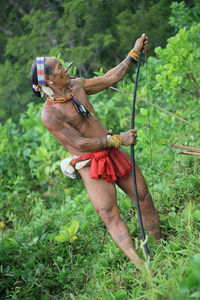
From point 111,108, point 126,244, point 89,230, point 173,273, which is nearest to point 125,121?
point 111,108

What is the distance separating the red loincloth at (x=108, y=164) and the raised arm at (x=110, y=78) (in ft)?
1.73

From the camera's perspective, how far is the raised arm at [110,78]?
11.2 feet

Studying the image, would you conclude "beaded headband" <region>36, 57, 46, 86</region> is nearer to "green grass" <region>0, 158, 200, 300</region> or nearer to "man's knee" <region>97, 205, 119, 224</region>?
"man's knee" <region>97, 205, 119, 224</region>

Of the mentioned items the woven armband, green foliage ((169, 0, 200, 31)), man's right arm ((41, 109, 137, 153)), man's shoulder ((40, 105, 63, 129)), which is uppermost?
green foliage ((169, 0, 200, 31))

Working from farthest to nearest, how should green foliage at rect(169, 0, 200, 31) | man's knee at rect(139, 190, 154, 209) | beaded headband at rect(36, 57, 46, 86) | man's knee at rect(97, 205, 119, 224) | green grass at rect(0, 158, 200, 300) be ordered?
green foliage at rect(169, 0, 200, 31) → man's knee at rect(139, 190, 154, 209) → man's knee at rect(97, 205, 119, 224) → beaded headband at rect(36, 57, 46, 86) → green grass at rect(0, 158, 200, 300)

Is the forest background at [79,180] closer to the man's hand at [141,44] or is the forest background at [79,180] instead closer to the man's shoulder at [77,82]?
the man's hand at [141,44]

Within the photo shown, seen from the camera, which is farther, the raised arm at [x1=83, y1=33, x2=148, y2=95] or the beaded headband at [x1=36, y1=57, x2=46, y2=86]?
the raised arm at [x1=83, y1=33, x2=148, y2=95]

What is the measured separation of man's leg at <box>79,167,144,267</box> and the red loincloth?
0.21 feet

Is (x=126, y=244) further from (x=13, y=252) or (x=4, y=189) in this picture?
(x=4, y=189)

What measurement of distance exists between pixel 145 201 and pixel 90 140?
0.74m

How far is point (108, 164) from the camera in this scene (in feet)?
10.7

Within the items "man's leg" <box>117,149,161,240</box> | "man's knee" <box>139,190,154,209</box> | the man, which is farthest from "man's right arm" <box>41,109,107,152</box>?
"man's knee" <box>139,190,154,209</box>

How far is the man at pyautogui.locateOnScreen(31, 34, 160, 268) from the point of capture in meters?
3.14

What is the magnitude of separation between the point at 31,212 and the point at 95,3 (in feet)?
15.2
